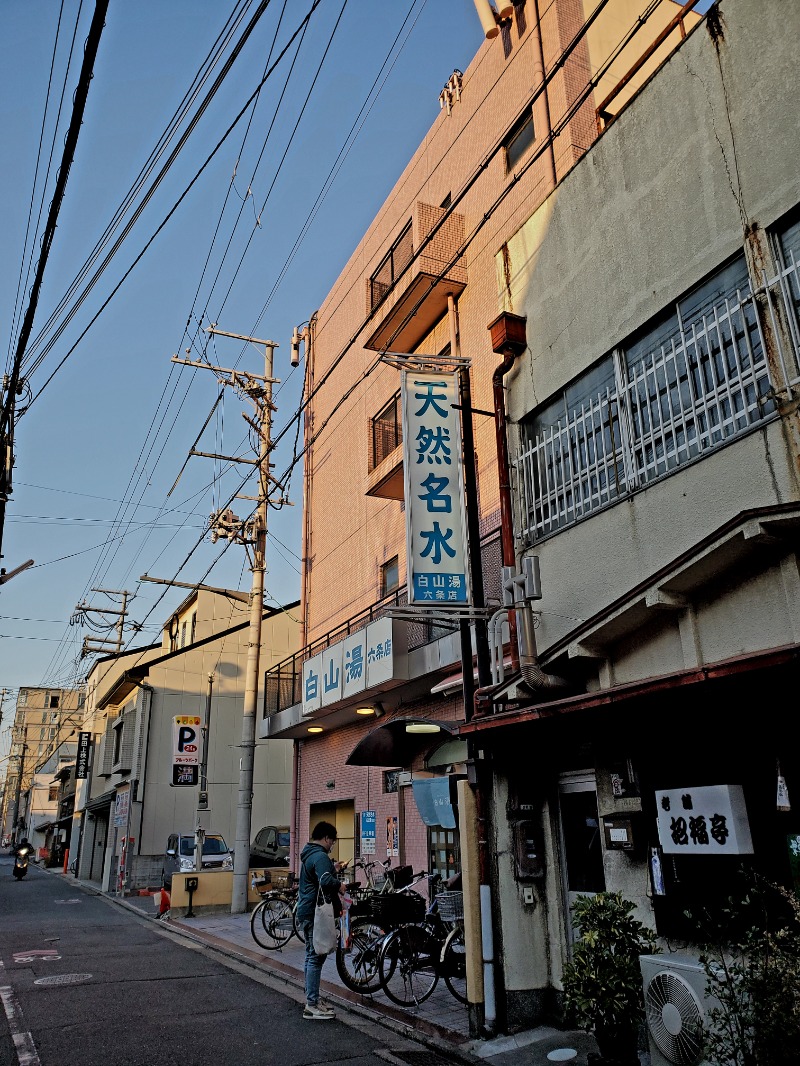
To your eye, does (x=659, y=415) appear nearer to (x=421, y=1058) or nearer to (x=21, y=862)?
(x=421, y=1058)

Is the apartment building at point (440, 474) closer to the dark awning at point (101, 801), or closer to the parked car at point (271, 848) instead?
the parked car at point (271, 848)

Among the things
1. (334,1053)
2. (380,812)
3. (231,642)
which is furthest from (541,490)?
(231,642)

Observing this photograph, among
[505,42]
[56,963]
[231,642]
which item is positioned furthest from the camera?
[231,642]

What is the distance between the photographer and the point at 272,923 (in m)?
13.3

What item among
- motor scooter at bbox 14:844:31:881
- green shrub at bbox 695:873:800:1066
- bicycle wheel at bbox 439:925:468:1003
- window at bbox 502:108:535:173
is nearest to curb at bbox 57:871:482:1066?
bicycle wheel at bbox 439:925:468:1003

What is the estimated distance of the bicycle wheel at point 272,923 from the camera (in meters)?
13.1

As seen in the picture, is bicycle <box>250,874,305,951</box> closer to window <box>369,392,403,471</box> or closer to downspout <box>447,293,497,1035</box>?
downspout <box>447,293,497,1035</box>

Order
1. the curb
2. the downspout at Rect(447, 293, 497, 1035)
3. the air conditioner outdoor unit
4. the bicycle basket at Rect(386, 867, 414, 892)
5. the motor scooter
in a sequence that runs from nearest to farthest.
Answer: the air conditioner outdoor unit < the curb < the downspout at Rect(447, 293, 497, 1035) < the bicycle basket at Rect(386, 867, 414, 892) < the motor scooter

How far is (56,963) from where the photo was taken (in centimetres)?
1166

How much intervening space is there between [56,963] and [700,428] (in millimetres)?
11693

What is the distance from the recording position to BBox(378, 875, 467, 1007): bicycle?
9.00 meters

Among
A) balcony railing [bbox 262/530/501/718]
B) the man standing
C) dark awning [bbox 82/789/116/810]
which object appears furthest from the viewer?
dark awning [bbox 82/789/116/810]

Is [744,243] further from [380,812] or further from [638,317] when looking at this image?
[380,812]

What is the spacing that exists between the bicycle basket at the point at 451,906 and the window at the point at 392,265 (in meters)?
11.1
